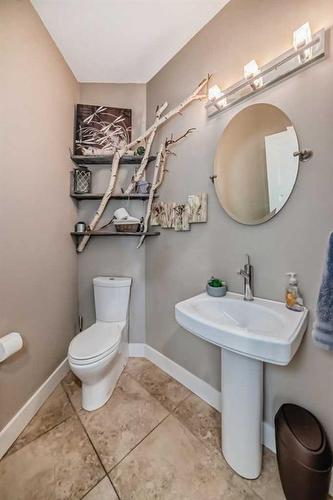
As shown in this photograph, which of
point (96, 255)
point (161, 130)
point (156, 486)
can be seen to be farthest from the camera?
point (96, 255)

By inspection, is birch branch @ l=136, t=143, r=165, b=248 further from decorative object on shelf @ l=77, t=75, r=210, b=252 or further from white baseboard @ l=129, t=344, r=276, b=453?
white baseboard @ l=129, t=344, r=276, b=453

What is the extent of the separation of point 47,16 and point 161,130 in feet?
3.33

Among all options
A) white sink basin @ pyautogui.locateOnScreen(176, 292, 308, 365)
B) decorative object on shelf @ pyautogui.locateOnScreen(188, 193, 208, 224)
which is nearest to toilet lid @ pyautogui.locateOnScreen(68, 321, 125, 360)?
white sink basin @ pyautogui.locateOnScreen(176, 292, 308, 365)

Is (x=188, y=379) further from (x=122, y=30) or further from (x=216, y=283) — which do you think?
(x=122, y=30)

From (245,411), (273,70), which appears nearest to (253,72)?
(273,70)

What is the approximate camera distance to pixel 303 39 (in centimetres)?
95

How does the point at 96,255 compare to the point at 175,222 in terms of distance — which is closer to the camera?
the point at 175,222

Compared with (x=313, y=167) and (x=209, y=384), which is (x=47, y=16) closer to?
(x=313, y=167)

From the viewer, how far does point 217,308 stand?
1.20 metres

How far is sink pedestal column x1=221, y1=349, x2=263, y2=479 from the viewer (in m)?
0.97

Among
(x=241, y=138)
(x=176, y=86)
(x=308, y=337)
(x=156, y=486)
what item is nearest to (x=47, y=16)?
(x=176, y=86)

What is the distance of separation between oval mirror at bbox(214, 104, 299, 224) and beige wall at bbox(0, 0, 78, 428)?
124cm

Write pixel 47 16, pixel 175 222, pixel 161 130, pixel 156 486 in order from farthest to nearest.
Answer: pixel 161 130, pixel 175 222, pixel 47 16, pixel 156 486

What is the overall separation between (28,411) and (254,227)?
1835mm
